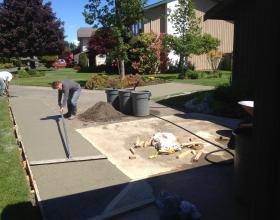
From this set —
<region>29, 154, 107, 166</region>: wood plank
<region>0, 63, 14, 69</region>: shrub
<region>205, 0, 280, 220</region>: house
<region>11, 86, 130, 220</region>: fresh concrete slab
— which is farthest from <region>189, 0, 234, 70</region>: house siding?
<region>205, 0, 280, 220</region>: house

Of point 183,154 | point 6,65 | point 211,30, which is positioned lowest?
point 183,154

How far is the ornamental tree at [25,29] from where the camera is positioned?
42.0m

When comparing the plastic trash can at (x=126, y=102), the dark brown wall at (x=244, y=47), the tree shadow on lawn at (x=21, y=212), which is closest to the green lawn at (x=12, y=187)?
the tree shadow on lawn at (x=21, y=212)

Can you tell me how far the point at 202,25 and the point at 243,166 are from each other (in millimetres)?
28454

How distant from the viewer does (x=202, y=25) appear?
106ft

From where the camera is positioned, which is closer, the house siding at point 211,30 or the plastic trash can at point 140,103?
the plastic trash can at point 140,103

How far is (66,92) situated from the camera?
11.7 m

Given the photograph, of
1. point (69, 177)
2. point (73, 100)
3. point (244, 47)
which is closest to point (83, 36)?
point (73, 100)

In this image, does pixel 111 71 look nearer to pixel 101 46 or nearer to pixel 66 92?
pixel 101 46

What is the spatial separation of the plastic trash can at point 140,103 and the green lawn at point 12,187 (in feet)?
14.0

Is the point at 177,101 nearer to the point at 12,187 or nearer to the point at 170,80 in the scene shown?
the point at 170,80

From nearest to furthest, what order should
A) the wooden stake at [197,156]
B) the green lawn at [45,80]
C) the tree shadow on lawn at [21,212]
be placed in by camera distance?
the tree shadow on lawn at [21,212] → the wooden stake at [197,156] → the green lawn at [45,80]

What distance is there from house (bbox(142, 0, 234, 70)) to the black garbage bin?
26345 mm

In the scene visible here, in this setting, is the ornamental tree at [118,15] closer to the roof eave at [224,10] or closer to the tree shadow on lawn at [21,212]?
the roof eave at [224,10]
